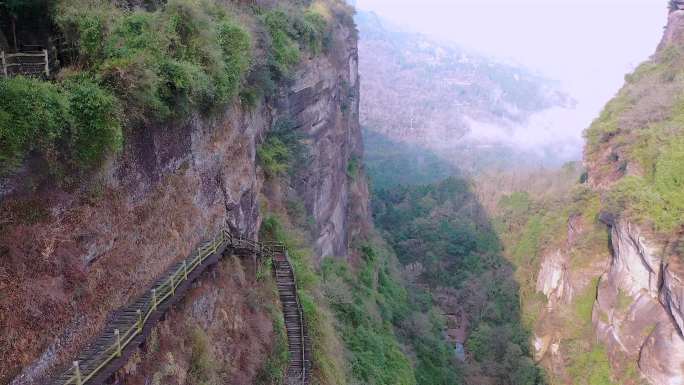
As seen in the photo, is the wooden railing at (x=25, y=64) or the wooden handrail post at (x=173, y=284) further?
the wooden handrail post at (x=173, y=284)

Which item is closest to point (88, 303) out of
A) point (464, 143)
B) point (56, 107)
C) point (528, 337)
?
point (56, 107)

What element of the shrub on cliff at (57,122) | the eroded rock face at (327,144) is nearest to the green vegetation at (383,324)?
the eroded rock face at (327,144)

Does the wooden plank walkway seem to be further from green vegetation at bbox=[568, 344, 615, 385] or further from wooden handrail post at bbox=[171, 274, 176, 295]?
green vegetation at bbox=[568, 344, 615, 385]

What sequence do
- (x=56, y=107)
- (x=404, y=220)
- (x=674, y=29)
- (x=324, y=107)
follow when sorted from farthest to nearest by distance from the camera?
(x=404, y=220) → (x=674, y=29) → (x=324, y=107) → (x=56, y=107)

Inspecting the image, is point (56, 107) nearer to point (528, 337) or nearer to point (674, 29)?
point (528, 337)

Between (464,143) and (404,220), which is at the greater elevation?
(404,220)

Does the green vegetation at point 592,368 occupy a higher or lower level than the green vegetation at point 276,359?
lower

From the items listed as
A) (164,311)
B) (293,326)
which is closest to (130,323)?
(164,311)

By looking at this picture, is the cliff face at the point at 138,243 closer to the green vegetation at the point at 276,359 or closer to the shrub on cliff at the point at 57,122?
the green vegetation at the point at 276,359
